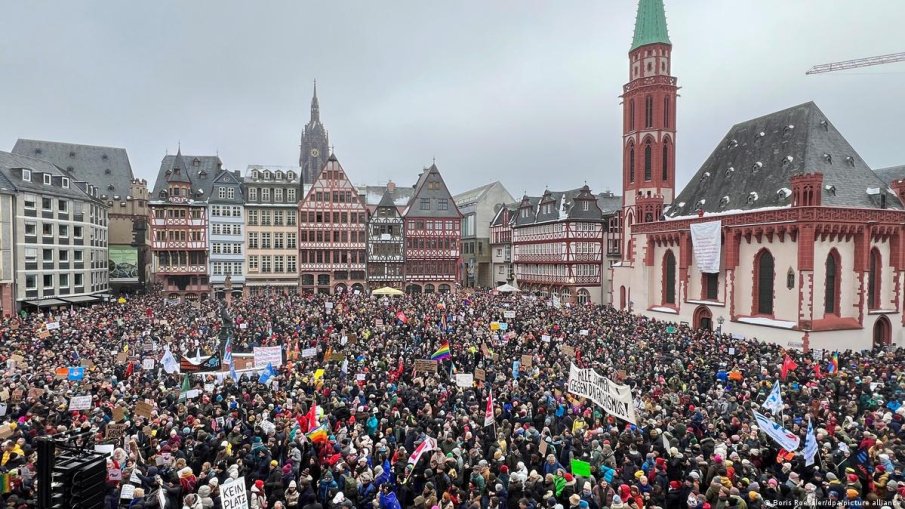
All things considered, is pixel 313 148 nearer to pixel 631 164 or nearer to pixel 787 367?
pixel 631 164

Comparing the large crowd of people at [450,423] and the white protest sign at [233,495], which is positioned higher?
the white protest sign at [233,495]

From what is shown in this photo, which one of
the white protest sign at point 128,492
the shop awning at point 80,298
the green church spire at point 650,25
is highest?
the green church spire at point 650,25

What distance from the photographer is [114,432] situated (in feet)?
41.9

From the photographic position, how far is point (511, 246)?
70750 mm

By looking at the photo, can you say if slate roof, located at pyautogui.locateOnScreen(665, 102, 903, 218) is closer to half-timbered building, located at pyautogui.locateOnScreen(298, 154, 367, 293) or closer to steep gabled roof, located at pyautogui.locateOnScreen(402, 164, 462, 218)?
steep gabled roof, located at pyautogui.locateOnScreen(402, 164, 462, 218)

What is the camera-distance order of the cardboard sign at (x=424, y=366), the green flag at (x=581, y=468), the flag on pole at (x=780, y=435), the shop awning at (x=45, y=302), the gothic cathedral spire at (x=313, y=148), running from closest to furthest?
the green flag at (x=581, y=468), the flag on pole at (x=780, y=435), the cardboard sign at (x=424, y=366), the shop awning at (x=45, y=302), the gothic cathedral spire at (x=313, y=148)

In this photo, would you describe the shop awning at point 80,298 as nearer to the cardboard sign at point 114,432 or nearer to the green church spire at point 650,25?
the cardboard sign at point 114,432

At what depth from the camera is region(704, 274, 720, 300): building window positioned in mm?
37812

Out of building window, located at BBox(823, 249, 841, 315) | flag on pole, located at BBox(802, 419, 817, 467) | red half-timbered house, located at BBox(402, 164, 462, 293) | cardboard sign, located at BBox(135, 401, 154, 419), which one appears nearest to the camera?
flag on pole, located at BBox(802, 419, 817, 467)

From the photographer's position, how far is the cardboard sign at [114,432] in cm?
1273

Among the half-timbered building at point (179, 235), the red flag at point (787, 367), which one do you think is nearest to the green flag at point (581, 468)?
the red flag at point (787, 367)

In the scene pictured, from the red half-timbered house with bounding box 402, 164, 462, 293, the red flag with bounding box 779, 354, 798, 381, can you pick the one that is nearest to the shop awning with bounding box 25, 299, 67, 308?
the red half-timbered house with bounding box 402, 164, 462, 293

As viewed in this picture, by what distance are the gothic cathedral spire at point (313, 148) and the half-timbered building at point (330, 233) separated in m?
Answer: 59.8

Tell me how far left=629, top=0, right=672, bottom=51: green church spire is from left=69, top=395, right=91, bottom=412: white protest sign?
49.3 metres
